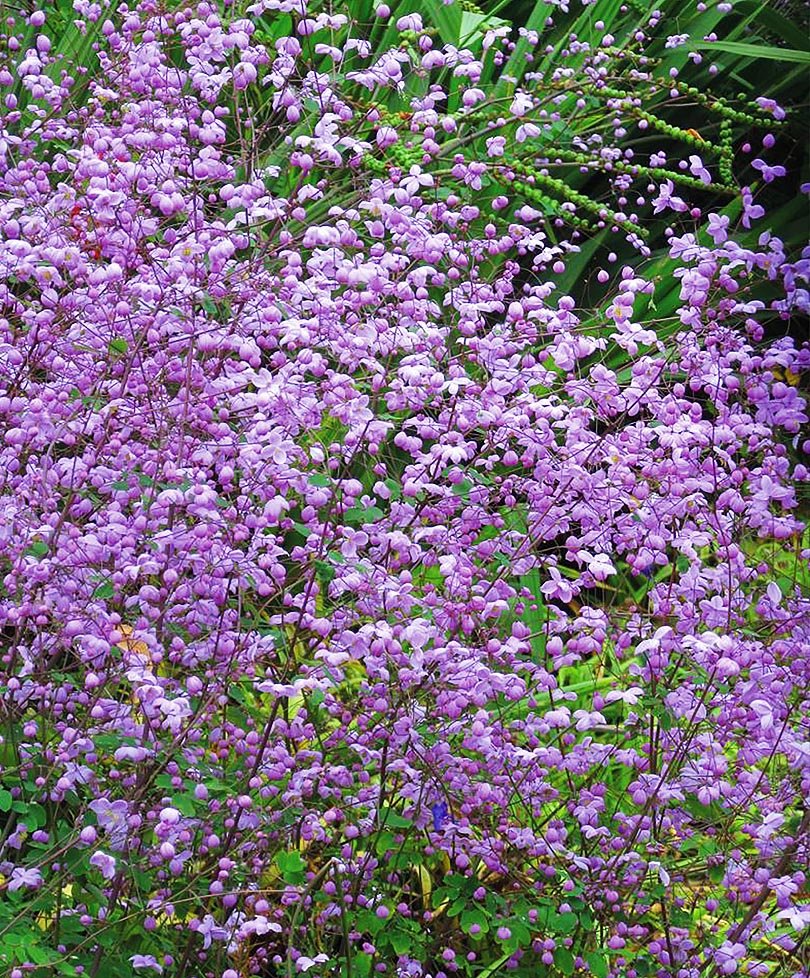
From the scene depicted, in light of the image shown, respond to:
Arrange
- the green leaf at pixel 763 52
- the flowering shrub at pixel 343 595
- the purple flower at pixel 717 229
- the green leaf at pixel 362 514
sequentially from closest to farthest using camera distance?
the flowering shrub at pixel 343 595 < the green leaf at pixel 362 514 < the purple flower at pixel 717 229 < the green leaf at pixel 763 52

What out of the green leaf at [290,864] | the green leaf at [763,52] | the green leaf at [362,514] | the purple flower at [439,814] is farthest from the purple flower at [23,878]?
the green leaf at [763,52]

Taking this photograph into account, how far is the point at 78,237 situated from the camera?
3039mm

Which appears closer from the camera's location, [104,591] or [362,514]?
[104,591]

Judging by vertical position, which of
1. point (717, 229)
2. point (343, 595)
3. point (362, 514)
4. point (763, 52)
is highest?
point (717, 229)

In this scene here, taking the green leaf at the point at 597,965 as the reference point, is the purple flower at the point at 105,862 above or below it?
above

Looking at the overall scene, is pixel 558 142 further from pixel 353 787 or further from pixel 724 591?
pixel 353 787

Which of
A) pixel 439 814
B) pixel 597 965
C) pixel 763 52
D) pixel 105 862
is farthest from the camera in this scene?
pixel 763 52

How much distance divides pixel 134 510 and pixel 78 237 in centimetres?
62

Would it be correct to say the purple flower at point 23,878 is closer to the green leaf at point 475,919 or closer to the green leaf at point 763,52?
the green leaf at point 475,919

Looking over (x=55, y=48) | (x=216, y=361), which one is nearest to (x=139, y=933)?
(x=216, y=361)

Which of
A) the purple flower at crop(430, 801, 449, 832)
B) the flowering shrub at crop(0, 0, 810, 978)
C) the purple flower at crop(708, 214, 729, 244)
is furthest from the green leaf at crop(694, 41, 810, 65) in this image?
the purple flower at crop(430, 801, 449, 832)

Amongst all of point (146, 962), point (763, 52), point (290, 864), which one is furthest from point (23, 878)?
point (763, 52)

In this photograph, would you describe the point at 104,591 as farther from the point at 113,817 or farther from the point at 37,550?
the point at 113,817

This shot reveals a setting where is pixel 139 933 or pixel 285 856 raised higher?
pixel 285 856
